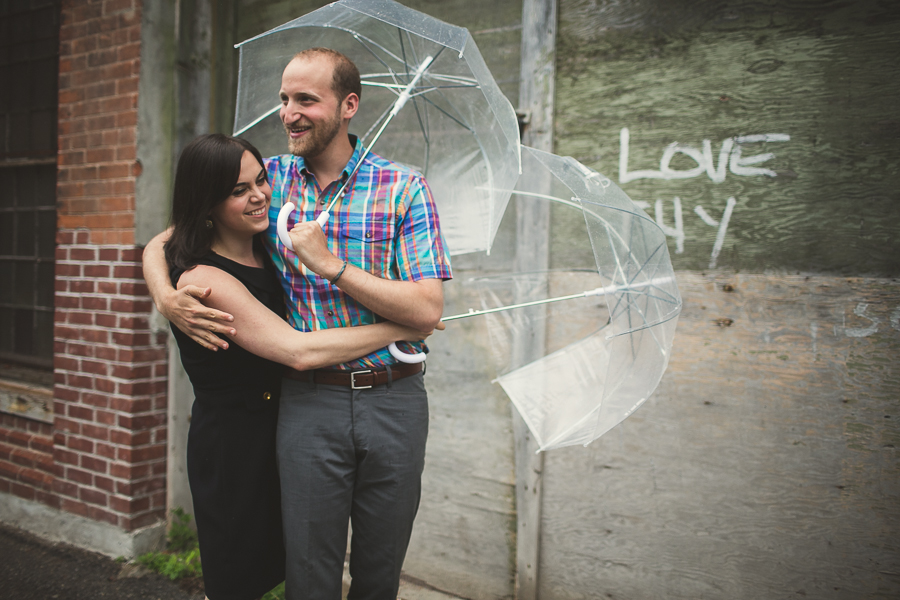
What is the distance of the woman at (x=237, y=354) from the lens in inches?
66.1

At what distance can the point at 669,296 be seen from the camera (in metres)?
1.72

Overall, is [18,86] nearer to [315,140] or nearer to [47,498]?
[47,498]

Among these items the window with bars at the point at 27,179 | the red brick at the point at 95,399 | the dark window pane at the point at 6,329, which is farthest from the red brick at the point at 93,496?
the dark window pane at the point at 6,329

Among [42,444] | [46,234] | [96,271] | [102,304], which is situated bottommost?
[42,444]

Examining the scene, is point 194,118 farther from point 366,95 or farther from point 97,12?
point 366,95

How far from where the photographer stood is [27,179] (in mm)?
3865

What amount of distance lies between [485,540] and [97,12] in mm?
3672

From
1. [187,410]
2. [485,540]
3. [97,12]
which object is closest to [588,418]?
[485,540]

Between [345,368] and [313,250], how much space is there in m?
0.42

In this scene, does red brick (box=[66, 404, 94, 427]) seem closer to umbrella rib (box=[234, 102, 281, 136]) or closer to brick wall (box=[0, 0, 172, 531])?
brick wall (box=[0, 0, 172, 531])

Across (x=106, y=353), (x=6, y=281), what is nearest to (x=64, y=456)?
(x=106, y=353)

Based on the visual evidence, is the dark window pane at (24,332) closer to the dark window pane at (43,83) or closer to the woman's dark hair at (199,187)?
the dark window pane at (43,83)

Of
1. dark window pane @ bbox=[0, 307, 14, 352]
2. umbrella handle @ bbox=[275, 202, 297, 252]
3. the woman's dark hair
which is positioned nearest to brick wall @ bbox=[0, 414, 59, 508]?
dark window pane @ bbox=[0, 307, 14, 352]

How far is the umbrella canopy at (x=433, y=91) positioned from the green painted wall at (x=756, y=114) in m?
0.87
